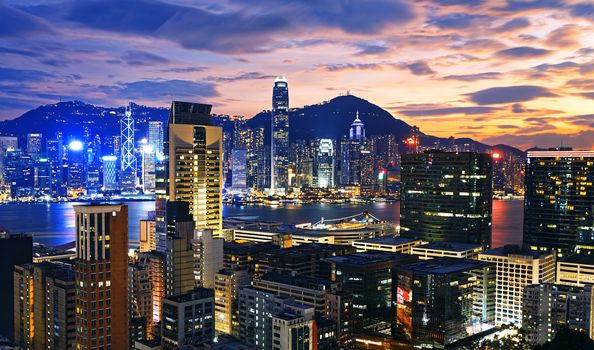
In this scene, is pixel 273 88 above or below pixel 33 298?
above

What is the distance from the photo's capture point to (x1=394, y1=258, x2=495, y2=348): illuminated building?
25.5 metres

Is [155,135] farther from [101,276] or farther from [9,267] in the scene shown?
[101,276]

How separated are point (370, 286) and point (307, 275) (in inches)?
211

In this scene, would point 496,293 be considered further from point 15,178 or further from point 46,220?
point 15,178

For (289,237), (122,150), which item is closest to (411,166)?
(289,237)

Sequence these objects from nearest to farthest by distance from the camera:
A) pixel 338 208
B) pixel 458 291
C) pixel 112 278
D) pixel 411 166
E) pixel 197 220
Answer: pixel 112 278
pixel 458 291
pixel 197 220
pixel 411 166
pixel 338 208

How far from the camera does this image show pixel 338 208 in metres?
92.2

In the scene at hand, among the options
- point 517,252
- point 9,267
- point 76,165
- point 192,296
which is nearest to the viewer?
point 192,296

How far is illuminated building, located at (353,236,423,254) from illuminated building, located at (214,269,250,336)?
574 inches

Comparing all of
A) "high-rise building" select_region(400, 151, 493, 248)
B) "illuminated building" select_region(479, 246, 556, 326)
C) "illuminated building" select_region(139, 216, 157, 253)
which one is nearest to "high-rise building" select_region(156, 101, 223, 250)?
"illuminated building" select_region(139, 216, 157, 253)

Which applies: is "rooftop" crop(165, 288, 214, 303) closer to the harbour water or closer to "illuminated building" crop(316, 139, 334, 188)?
the harbour water

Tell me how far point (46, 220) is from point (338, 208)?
43053mm

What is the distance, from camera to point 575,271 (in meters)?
32.8

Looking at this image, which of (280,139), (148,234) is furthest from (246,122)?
(148,234)
